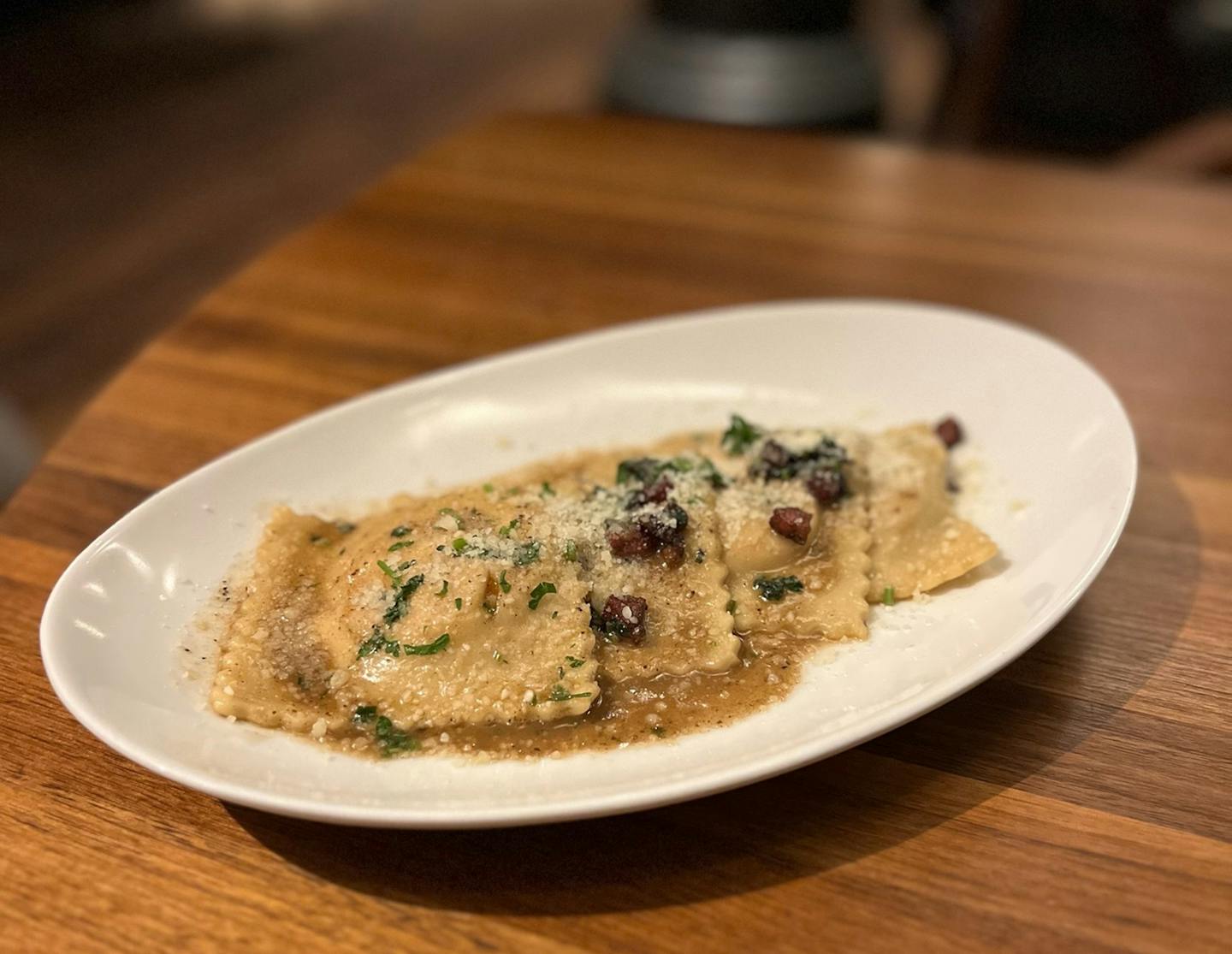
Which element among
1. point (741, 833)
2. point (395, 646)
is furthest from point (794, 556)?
point (395, 646)

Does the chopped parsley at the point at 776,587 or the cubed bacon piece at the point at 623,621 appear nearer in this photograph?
the cubed bacon piece at the point at 623,621

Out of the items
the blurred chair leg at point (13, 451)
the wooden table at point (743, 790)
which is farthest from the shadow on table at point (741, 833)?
the blurred chair leg at point (13, 451)

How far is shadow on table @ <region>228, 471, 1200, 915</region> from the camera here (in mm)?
2449

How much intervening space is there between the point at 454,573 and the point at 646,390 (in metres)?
1.52

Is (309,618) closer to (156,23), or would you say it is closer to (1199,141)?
(1199,141)

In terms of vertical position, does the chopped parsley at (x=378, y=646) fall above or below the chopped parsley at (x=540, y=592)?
below

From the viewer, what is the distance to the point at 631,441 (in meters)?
4.05

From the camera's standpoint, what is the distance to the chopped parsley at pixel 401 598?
296 centimetres

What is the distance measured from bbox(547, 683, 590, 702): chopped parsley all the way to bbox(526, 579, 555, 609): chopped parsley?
11.0 inches

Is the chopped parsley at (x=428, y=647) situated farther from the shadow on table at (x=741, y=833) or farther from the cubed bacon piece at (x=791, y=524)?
the cubed bacon piece at (x=791, y=524)

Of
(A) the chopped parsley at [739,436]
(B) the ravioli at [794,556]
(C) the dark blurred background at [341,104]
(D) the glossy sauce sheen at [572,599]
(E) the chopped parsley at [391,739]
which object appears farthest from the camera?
(C) the dark blurred background at [341,104]

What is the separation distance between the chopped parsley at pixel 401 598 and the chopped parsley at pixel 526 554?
27 cm

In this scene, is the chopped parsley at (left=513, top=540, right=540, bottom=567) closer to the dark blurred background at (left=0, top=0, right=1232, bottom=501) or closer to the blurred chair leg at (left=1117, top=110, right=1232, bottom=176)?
the dark blurred background at (left=0, top=0, right=1232, bottom=501)

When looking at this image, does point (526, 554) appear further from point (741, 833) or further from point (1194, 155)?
point (1194, 155)
